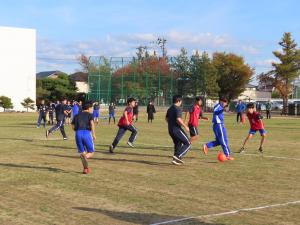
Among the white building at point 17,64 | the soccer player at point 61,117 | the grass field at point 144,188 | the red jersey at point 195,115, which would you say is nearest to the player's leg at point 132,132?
the grass field at point 144,188

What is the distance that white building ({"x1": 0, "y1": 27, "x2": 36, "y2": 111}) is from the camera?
2749 inches

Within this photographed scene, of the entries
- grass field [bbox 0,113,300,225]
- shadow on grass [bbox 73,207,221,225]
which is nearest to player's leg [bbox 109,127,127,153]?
grass field [bbox 0,113,300,225]

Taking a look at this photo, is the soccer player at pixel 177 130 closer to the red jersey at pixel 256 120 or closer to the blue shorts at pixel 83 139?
the blue shorts at pixel 83 139

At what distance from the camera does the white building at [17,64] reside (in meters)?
69.8

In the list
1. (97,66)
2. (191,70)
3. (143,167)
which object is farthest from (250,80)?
(143,167)

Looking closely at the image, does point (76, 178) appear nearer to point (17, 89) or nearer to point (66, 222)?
point (66, 222)

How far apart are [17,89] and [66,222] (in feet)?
217

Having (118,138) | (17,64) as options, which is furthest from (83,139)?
(17,64)

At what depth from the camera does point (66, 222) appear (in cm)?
695

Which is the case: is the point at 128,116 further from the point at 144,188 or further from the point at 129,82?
the point at 129,82

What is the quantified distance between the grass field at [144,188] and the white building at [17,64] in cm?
5655

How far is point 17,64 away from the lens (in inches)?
2798

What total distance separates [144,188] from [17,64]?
64.6 meters

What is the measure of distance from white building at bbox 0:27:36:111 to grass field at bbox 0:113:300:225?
2226 inches
